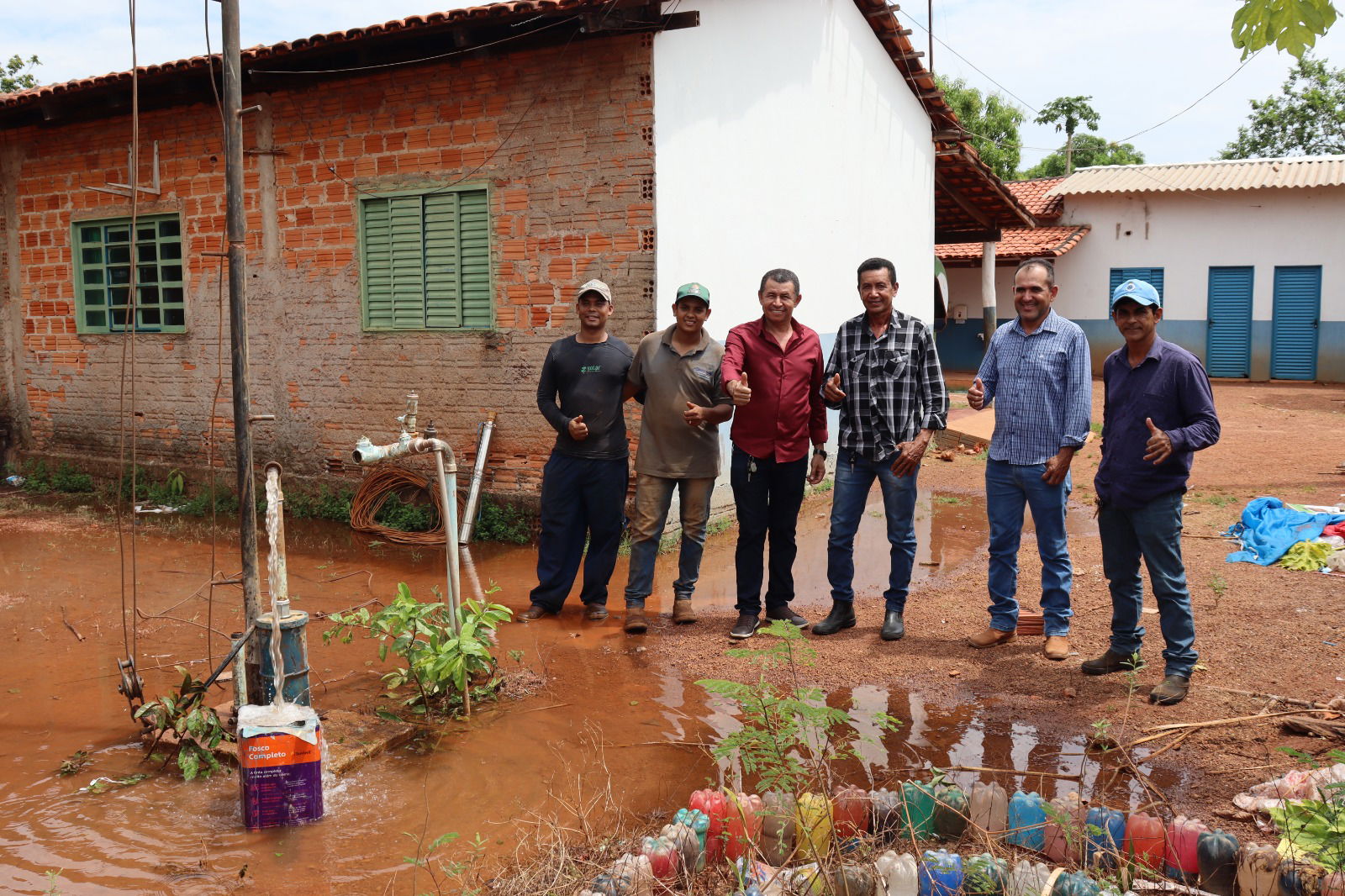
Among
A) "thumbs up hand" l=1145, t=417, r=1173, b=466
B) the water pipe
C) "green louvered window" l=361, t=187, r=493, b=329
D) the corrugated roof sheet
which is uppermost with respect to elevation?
the corrugated roof sheet

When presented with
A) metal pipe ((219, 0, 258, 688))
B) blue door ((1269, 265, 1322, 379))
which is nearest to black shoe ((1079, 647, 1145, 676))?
metal pipe ((219, 0, 258, 688))

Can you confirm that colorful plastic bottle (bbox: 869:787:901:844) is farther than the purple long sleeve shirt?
No

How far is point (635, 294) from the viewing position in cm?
766

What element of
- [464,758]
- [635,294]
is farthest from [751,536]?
[635,294]

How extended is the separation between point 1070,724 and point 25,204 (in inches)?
441

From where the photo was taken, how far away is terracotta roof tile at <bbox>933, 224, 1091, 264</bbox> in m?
21.3

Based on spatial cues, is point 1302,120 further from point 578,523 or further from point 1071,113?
point 578,523

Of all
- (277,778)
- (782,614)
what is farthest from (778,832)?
(782,614)

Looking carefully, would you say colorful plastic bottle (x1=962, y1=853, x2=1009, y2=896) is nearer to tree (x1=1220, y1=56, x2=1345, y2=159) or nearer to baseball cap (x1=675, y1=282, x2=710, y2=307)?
baseball cap (x1=675, y1=282, x2=710, y2=307)

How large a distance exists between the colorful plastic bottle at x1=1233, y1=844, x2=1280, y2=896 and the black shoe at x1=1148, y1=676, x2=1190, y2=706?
5.27 ft

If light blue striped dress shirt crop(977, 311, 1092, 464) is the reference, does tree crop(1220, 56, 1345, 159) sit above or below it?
above

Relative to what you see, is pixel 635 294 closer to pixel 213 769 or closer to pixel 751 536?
pixel 751 536

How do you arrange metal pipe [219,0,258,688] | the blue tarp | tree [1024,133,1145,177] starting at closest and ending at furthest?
metal pipe [219,0,258,688] → the blue tarp → tree [1024,133,1145,177]

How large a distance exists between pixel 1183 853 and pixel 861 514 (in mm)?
2743
